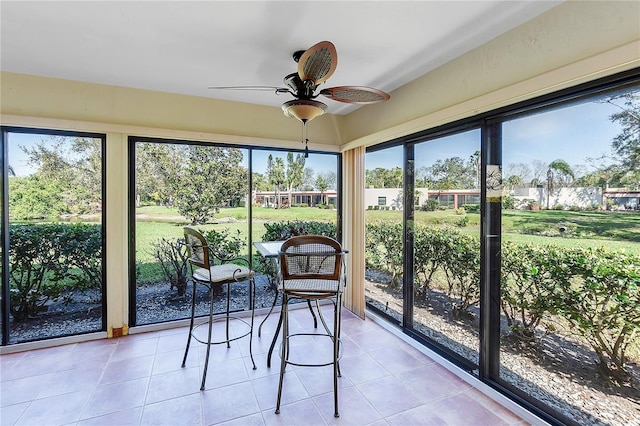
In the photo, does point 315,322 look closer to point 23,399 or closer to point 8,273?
point 23,399

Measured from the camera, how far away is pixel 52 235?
9.57 feet

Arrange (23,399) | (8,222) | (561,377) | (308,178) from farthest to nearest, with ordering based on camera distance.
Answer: (308,178)
(8,222)
(23,399)
(561,377)

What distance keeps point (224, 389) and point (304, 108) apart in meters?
2.10

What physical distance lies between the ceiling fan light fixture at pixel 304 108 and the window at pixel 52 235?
221 cm

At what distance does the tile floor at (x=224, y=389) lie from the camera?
1.94 meters

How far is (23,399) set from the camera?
2.10 m

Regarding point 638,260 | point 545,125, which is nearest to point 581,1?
point 545,125

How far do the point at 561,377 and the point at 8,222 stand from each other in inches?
178

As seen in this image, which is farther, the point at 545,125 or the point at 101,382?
the point at 101,382

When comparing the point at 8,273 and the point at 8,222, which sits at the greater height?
the point at 8,222

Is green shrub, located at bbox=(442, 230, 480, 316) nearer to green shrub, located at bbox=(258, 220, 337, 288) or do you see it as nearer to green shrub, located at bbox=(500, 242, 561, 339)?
green shrub, located at bbox=(500, 242, 561, 339)

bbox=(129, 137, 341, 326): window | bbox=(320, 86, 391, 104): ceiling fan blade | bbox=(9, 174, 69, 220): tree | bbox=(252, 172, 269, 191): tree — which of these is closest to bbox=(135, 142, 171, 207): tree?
bbox=(129, 137, 341, 326): window

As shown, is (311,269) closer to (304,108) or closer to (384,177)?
(304,108)

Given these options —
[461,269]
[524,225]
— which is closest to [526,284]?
[524,225]
